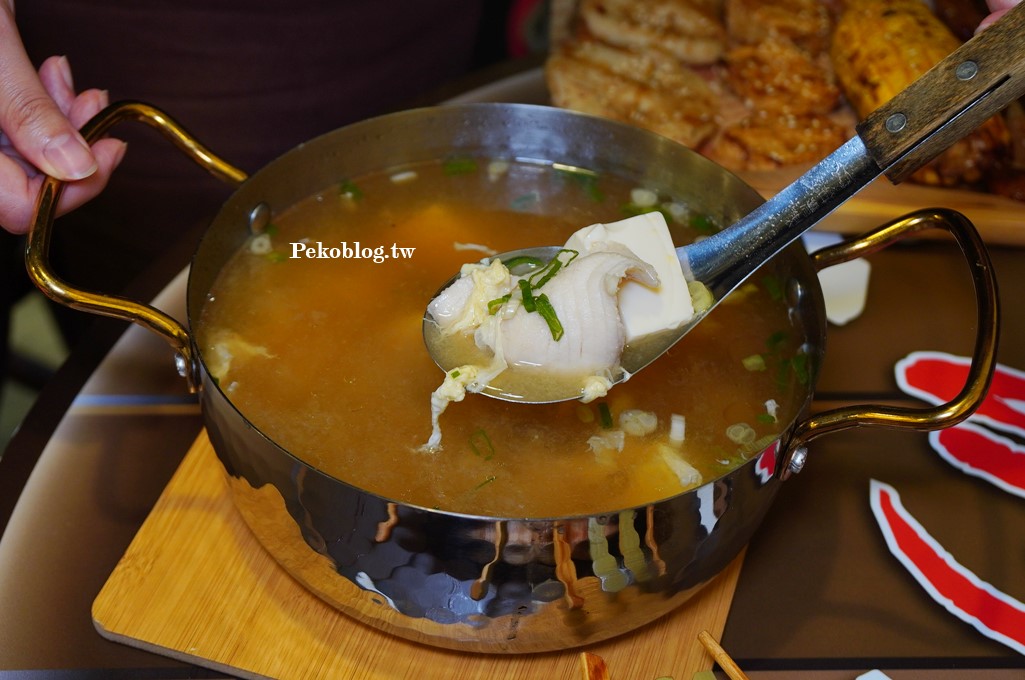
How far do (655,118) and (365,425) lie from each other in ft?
4.96

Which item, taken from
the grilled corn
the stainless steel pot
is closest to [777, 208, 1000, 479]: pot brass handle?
the stainless steel pot

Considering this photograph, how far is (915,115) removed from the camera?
1297 millimetres

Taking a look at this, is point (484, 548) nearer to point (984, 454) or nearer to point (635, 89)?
point (984, 454)

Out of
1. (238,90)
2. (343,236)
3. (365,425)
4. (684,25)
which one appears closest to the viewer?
(365,425)

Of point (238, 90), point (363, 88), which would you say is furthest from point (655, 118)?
point (238, 90)

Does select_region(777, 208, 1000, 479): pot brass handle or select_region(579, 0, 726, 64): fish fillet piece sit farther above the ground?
select_region(777, 208, 1000, 479): pot brass handle

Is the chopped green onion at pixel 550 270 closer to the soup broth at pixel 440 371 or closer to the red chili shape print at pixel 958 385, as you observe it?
the soup broth at pixel 440 371

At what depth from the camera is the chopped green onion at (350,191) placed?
1.85 m

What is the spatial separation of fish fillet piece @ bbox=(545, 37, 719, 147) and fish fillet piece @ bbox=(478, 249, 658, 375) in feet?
3.65

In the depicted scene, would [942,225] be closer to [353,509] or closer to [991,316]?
[991,316]

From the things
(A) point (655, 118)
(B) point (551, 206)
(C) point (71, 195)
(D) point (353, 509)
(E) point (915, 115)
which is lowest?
(A) point (655, 118)

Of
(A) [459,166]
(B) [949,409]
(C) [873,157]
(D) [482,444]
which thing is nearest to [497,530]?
(D) [482,444]

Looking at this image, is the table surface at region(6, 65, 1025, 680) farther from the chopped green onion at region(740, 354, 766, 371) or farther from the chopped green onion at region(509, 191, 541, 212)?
the chopped green onion at region(509, 191, 541, 212)

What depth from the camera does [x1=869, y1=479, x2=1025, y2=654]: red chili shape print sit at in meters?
1.47
